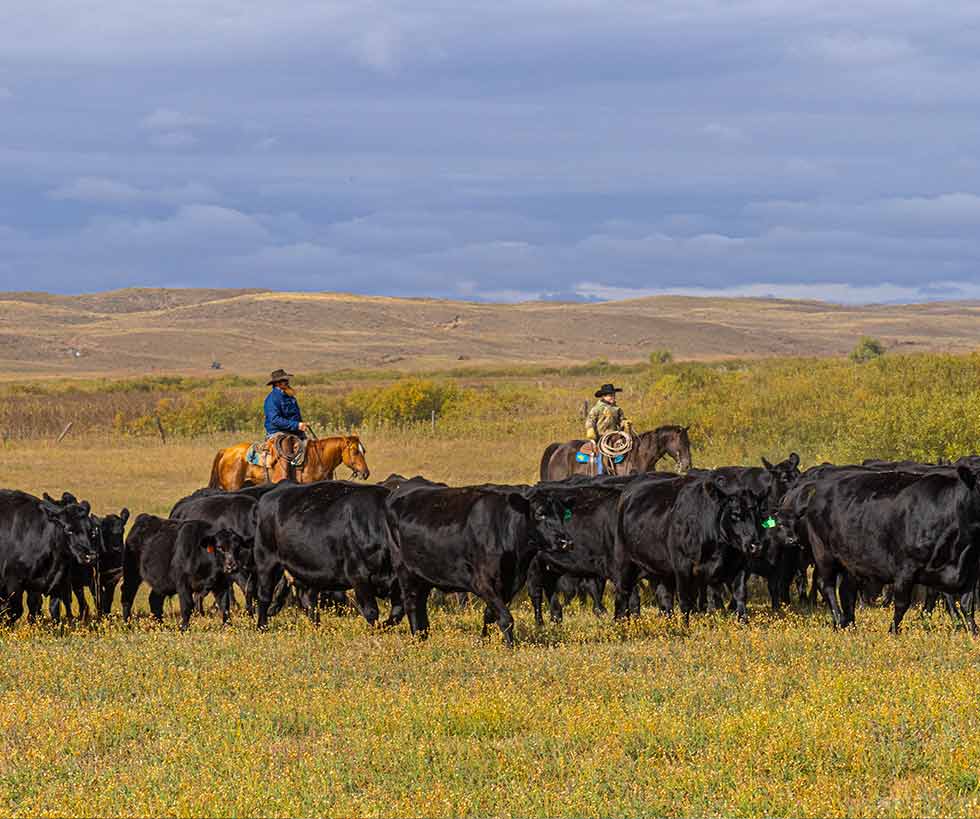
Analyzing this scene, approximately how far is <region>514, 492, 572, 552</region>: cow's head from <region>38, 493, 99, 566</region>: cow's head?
4319mm

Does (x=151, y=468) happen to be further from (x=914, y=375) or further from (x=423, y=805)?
(x=423, y=805)

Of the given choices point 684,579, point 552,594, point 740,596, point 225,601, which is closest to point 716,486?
point 684,579

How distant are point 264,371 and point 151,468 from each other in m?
95.5

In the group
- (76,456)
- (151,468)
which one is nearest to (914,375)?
(151,468)

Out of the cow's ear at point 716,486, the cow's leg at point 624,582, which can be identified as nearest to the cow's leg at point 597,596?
the cow's leg at point 624,582

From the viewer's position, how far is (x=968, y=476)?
38.7 ft

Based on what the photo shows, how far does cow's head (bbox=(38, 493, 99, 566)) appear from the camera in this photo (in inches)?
516

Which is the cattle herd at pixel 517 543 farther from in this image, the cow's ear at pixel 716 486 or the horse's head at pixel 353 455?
the horse's head at pixel 353 455

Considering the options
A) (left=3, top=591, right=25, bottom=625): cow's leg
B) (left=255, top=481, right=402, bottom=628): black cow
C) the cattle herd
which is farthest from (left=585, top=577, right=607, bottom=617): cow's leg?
(left=3, top=591, right=25, bottom=625): cow's leg

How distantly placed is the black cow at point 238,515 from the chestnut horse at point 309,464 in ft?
18.2

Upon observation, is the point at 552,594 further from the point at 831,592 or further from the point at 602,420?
the point at 602,420

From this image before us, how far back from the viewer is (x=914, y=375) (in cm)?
3775

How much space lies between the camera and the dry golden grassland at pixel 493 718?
7410mm

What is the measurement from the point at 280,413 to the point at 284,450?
0.57 metres
